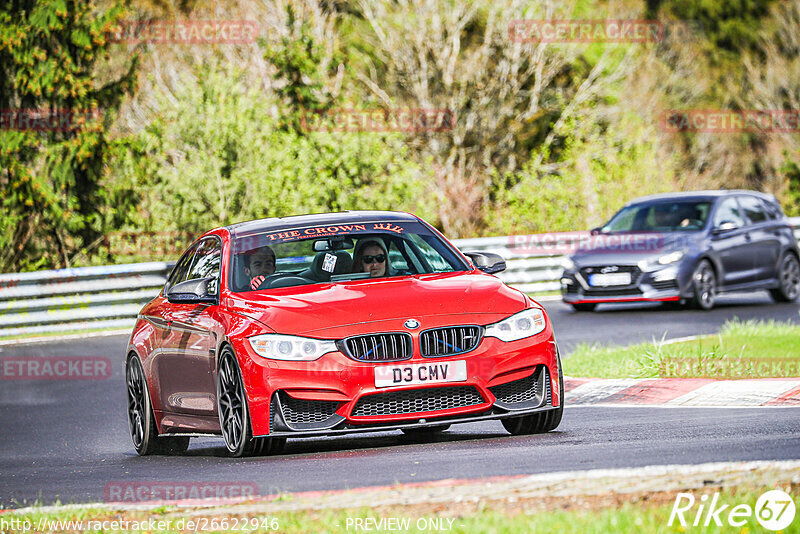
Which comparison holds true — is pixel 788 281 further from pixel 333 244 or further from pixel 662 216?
pixel 333 244

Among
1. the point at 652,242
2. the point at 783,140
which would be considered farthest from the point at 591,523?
the point at 783,140

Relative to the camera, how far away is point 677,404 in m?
11.0

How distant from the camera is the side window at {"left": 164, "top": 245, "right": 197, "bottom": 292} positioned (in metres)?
10.7

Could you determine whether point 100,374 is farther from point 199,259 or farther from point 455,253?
point 455,253

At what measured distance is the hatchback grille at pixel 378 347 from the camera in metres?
8.35

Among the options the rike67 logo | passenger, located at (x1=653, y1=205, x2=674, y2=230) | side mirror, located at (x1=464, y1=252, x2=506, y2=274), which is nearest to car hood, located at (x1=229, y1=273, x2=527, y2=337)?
side mirror, located at (x1=464, y1=252, x2=506, y2=274)

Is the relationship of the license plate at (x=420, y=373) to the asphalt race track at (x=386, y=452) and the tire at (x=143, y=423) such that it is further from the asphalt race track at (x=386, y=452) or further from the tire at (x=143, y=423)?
the tire at (x=143, y=423)

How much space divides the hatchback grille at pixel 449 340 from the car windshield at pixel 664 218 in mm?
13054

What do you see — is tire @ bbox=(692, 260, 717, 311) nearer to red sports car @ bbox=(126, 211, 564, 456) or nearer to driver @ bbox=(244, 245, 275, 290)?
red sports car @ bbox=(126, 211, 564, 456)

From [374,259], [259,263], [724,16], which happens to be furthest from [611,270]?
[724,16]

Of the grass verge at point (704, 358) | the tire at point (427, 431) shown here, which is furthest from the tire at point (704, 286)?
the tire at point (427, 431)

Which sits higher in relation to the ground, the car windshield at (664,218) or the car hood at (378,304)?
the car hood at (378,304)

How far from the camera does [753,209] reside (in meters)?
22.3

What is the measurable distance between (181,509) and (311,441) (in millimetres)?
3533
